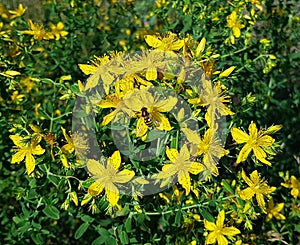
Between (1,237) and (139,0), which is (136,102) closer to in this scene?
(1,237)

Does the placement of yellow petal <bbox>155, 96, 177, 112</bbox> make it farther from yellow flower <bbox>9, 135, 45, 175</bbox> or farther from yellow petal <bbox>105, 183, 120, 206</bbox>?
yellow flower <bbox>9, 135, 45, 175</bbox>

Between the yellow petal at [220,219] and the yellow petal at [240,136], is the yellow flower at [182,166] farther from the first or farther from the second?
the yellow petal at [220,219]

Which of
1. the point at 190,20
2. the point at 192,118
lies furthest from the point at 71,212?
the point at 190,20

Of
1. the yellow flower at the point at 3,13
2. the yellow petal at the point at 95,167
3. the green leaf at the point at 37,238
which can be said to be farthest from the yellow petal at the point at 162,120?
the yellow flower at the point at 3,13

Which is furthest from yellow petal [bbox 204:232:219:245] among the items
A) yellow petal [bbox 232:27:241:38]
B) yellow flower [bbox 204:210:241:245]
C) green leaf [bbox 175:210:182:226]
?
yellow petal [bbox 232:27:241:38]

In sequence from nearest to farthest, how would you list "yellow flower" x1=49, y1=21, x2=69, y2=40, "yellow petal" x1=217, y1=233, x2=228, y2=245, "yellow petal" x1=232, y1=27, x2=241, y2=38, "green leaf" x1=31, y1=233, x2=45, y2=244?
"yellow petal" x1=217, y1=233, x2=228, y2=245, "green leaf" x1=31, y1=233, x2=45, y2=244, "yellow petal" x1=232, y1=27, x2=241, y2=38, "yellow flower" x1=49, y1=21, x2=69, y2=40

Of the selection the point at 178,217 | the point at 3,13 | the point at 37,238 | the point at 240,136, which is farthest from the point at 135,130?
the point at 3,13

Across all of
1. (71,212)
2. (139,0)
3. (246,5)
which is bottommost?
(139,0)
